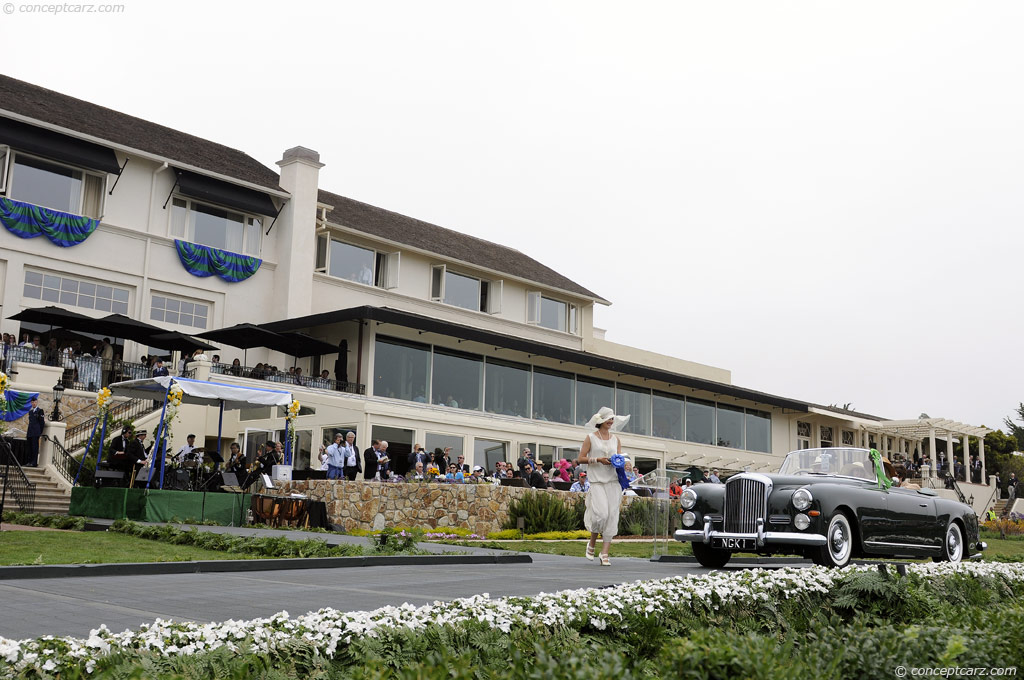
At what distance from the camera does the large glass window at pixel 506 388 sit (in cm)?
3488

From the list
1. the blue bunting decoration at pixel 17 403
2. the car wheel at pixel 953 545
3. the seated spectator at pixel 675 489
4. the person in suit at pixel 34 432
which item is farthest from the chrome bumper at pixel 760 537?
the blue bunting decoration at pixel 17 403

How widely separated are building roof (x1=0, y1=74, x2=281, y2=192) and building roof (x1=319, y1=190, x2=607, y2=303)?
3566 mm

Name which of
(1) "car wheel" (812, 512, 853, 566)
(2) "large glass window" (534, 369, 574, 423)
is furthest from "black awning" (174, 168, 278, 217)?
(1) "car wheel" (812, 512, 853, 566)

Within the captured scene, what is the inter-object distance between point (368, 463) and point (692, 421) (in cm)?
2374

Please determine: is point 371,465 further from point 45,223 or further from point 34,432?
point 45,223

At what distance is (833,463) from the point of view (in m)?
13.0

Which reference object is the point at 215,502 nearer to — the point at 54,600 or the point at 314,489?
the point at 314,489

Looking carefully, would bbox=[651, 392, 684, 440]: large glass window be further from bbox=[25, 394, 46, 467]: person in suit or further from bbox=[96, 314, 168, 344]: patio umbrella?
bbox=[25, 394, 46, 467]: person in suit

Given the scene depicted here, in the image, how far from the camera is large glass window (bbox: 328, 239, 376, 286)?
37344mm

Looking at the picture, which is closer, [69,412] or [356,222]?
[69,412]

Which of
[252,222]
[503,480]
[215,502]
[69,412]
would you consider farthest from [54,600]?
[252,222]

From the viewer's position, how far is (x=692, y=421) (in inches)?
1702

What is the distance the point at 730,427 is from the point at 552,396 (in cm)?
1207

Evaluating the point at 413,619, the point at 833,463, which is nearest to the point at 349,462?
the point at 833,463
